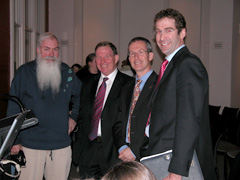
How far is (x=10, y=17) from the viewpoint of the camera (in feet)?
12.8

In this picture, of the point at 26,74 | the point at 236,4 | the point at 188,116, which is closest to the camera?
the point at 188,116

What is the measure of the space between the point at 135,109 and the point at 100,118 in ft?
1.70

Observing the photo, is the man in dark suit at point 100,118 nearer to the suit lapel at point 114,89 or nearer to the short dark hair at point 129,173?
the suit lapel at point 114,89

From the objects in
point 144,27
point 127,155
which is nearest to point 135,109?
point 127,155

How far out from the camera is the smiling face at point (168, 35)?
1829 mm

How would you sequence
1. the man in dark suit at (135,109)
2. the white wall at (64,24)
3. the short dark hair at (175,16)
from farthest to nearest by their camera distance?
1. the white wall at (64,24)
2. the man in dark suit at (135,109)
3. the short dark hair at (175,16)

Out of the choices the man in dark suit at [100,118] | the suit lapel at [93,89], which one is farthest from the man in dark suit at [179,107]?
the suit lapel at [93,89]

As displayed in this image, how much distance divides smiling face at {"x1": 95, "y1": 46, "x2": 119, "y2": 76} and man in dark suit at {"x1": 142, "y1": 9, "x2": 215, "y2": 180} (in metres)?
0.94

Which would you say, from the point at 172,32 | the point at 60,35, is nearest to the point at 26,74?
the point at 172,32

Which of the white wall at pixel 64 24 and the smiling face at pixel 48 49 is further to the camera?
the white wall at pixel 64 24

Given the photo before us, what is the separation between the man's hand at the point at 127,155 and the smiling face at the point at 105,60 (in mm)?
804

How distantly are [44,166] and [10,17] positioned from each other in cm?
223

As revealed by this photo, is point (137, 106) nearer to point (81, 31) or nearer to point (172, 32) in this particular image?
point (172, 32)

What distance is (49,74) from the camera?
2.59 m
